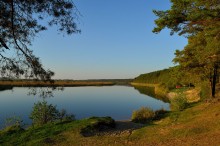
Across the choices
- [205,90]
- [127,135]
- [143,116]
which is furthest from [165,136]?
[205,90]

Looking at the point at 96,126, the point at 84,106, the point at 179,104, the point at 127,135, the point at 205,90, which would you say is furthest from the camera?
the point at 84,106

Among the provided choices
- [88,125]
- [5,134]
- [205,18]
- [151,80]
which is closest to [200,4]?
[205,18]

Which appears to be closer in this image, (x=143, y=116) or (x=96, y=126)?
(x=96, y=126)

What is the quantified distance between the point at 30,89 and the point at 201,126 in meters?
8.19

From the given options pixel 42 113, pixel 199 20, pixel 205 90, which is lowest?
pixel 42 113

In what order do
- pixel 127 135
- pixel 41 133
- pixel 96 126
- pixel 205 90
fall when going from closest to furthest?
1. pixel 127 135
2. pixel 41 133
3. pixel 96 126
4. pixel 205 90

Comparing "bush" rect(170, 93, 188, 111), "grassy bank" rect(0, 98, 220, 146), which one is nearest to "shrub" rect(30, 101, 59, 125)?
"grassy bank" rect(0, 98, 220, 146)

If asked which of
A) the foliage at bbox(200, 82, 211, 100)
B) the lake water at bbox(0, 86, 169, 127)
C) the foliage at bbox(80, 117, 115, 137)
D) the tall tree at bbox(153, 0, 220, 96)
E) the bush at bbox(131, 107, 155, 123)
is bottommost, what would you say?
the lake water at bbox(0, 86, 169, 127)

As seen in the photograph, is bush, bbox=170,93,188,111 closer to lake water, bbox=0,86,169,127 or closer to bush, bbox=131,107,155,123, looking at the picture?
bush, bbox=131,107,155,123

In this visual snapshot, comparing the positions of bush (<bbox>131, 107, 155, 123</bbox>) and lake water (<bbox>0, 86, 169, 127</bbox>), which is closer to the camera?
bush (<bbox>131, 107, 155, 123</bbox>)

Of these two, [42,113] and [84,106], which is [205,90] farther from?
[42,113]

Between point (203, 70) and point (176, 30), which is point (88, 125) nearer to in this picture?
point (176, 30)

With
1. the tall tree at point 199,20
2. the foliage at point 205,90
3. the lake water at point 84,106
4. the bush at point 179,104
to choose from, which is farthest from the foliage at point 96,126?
the foliage at point 205,90

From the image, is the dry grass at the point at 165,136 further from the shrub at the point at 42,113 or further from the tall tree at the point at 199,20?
the shrub at the point at 42,113
